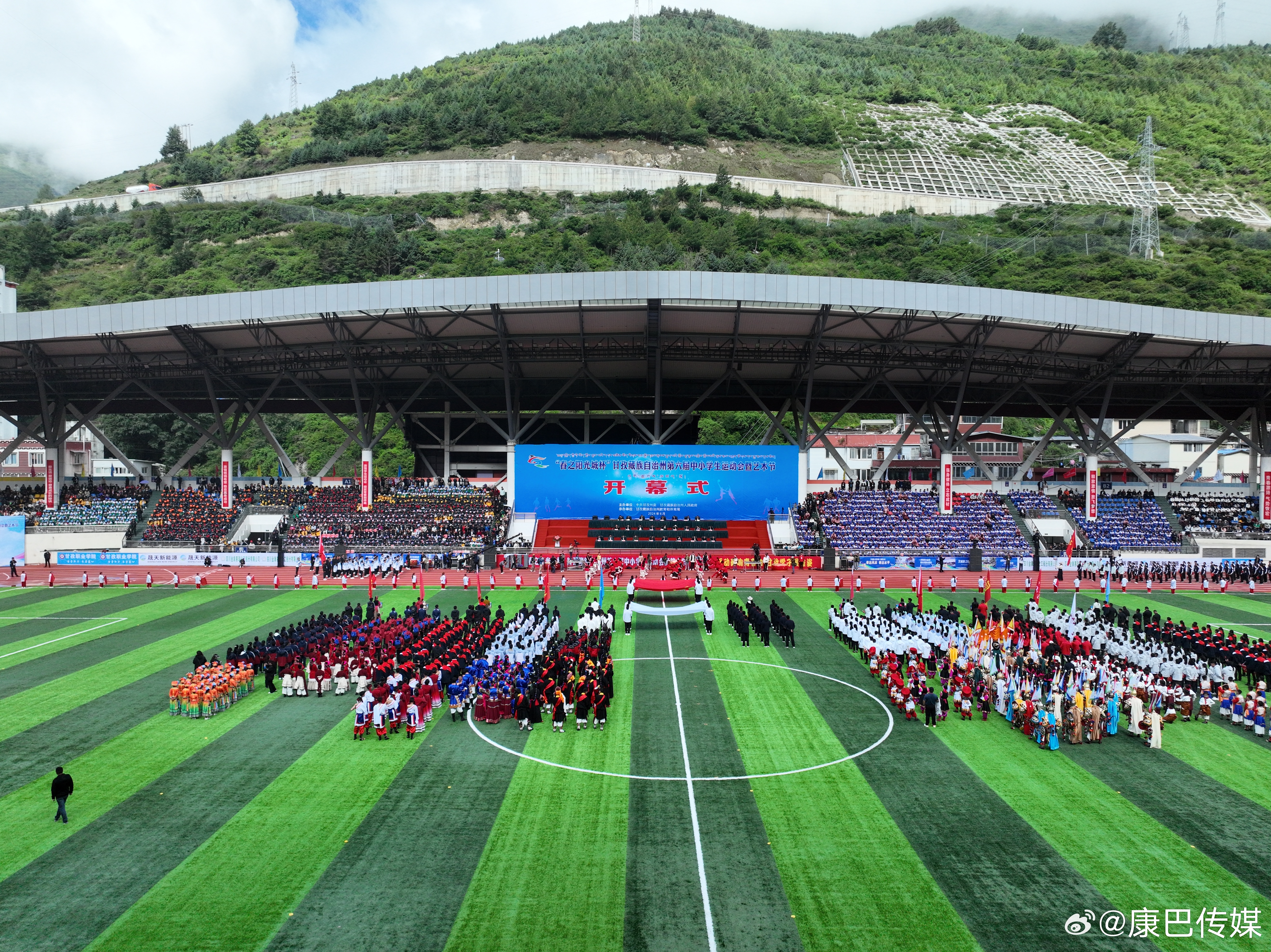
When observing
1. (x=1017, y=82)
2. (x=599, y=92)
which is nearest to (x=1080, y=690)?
(x=599, y=92)

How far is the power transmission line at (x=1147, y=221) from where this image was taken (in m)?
85.5

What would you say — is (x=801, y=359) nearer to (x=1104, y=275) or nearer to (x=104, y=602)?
(x=104, y=602)

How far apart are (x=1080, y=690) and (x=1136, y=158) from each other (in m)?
140

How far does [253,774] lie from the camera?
558 inches

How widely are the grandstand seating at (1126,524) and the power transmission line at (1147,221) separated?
50.9 meters

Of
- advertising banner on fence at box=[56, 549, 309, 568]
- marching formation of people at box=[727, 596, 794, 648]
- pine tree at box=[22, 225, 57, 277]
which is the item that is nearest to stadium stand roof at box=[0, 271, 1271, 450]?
advertising banner on fence at box=[56, 549, 309, 568]

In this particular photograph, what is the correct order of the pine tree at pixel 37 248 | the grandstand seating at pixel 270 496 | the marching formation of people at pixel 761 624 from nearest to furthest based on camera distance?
1. the marching formation of people at pixel 761 624
2. the grandstand seating at pixel 270 496
3. the pine tree at pixel 37 248

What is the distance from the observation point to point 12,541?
1679 inches

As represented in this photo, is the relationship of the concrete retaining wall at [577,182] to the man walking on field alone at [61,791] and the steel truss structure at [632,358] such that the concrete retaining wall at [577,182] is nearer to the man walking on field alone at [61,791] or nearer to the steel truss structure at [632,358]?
the steel truss structure at [632,358]

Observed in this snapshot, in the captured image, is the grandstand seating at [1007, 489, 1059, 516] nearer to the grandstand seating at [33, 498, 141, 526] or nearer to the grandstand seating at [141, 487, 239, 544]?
the grandstand seating at [141, 487, 239, 544]

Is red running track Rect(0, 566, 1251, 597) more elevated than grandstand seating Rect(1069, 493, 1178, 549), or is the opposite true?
grandstand seating Rect(1069, 493, 1178, 549)

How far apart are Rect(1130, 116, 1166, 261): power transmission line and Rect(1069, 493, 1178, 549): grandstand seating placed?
50.9m

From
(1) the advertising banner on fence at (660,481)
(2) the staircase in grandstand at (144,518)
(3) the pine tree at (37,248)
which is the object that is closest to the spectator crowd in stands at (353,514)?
(2) the staircase in grandstand at (144,518)

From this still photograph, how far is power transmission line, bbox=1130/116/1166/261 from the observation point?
281 feet
